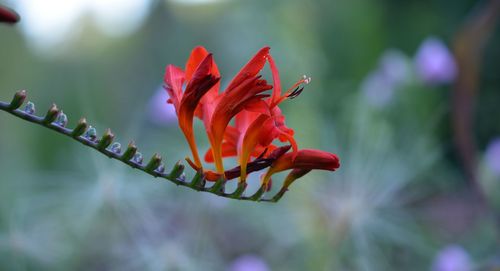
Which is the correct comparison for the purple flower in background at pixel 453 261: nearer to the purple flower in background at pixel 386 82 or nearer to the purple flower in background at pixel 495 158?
the purple flower in background at pixel 495 158

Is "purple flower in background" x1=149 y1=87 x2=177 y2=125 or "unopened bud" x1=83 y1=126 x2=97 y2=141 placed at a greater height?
"purple flower in background" x1=149 y1=87 x2=177 y2=125

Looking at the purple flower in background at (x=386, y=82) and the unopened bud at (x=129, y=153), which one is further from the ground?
the purple flower in background at (x=386, y=82)

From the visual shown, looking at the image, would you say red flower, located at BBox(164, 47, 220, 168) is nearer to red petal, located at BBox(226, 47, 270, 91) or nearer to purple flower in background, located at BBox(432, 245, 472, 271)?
red petal, located at BBox(226, 47, 270, 91)

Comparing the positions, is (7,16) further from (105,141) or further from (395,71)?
(395,71)

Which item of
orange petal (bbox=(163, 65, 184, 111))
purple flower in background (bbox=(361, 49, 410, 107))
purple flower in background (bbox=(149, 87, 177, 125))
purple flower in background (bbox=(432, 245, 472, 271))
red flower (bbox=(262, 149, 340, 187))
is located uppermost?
purple flower in background (bbox=(361, 49, 410, 107))

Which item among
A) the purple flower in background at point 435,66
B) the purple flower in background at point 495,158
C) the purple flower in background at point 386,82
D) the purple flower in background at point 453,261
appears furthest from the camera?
the purple flower in background at point 386,82

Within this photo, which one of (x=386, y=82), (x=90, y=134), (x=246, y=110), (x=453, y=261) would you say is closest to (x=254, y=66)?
(x=246, y=110)

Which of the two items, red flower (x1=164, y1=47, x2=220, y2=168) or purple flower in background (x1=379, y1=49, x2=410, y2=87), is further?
purple flower in background (x1=379, y1=49, x2=410, y2=87)

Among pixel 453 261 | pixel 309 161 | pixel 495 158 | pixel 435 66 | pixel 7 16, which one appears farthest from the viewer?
pixel 435 66

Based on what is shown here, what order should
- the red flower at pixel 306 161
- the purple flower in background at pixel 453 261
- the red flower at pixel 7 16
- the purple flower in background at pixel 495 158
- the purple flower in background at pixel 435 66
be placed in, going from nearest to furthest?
the red flower at pixel 7 16 → the red flower at pixel 306 161 → the purple flower in background at pixel 453 261 → the purple flower in background at pixel 495 158 → the purple flower in background at pixel 435 66

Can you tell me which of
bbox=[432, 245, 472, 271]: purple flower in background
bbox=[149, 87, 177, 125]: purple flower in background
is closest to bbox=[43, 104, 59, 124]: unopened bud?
bbox=[432, 245, 472, 271]: purple flower in background

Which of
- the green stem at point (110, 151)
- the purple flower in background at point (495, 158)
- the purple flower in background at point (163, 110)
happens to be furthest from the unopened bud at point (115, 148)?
the purple flower in background at point (495, 158)

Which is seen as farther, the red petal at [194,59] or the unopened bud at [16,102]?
the red petal at [194,59]
